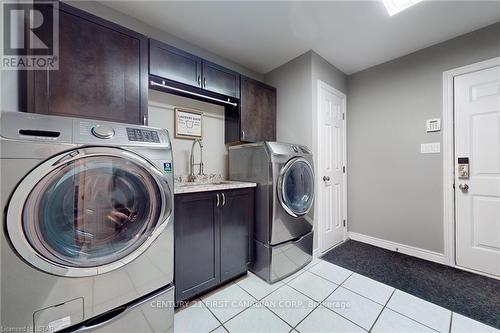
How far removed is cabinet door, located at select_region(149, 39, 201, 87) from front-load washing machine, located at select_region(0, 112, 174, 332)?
766 mm

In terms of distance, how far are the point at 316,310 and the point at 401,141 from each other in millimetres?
2195

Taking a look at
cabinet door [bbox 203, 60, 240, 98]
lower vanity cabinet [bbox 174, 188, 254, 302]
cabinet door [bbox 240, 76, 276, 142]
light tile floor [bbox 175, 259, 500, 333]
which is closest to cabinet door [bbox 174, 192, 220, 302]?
lower vanity cabinet [bbox 174, 188, 254, 302]

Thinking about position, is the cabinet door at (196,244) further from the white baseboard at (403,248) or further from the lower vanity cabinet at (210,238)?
the white baseboard at (403,248)

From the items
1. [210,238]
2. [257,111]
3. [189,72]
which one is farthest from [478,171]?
[189,72]

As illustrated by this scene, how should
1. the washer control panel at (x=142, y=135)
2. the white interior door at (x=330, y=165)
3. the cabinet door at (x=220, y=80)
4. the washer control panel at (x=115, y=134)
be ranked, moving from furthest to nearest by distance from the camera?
the white interior door at (x=330, y=165) → the cabinet door at (x=220, y=80) → the washer control panel at (x=142, y=135) → the washer control panel at (x=115, y=134)

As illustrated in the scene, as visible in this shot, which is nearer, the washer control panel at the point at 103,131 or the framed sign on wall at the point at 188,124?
the washer control panel at the point at 103,131

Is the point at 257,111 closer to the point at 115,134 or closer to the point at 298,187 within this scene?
the point at 298,187

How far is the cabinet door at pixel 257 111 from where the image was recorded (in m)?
2.29

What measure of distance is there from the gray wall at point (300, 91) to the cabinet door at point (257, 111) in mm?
129

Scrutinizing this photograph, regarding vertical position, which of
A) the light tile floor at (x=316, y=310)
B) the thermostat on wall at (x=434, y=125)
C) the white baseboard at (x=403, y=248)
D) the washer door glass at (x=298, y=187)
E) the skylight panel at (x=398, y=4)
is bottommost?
the light tile floor at (x=316, y=310)

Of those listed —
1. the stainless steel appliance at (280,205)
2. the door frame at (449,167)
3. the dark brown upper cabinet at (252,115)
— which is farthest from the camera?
the dark brown upper cabinet at (252,115)

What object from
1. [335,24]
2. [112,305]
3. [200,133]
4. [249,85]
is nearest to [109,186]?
[112,305]

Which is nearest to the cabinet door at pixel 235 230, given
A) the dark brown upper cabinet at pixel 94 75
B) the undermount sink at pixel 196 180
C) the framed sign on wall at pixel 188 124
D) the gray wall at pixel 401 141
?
the undermount sink at pixel 196 180

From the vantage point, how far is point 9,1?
1229 mm
